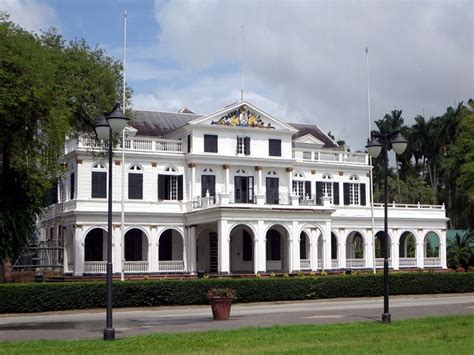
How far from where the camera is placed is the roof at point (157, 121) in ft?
190

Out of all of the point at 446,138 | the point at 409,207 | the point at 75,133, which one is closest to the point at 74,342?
the point at 75,133

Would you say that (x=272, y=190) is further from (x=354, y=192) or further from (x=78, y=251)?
(x=78, y=251)

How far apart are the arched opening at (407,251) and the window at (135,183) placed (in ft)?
75.4

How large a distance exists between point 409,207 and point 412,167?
34.4 metres

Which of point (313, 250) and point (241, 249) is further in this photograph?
point (241, 249)

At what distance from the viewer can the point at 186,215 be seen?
2096 inches

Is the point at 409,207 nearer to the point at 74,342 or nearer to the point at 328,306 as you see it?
the point at 328,306

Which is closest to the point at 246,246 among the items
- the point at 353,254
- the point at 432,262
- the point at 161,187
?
the point at 161,187

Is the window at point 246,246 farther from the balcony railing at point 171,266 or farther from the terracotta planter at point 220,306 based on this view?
the terracotta planter at point 220,306

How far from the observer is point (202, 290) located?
112 feet

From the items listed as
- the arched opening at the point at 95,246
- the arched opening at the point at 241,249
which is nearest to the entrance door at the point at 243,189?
the arched opening at the point at 241,249

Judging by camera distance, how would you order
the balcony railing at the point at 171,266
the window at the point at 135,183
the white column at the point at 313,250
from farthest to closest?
the window at the point at 135,183, the balcony railing at the point at 171,266, the white column at the point at 313,250

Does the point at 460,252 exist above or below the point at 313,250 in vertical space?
below

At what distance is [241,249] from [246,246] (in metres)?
0.47
